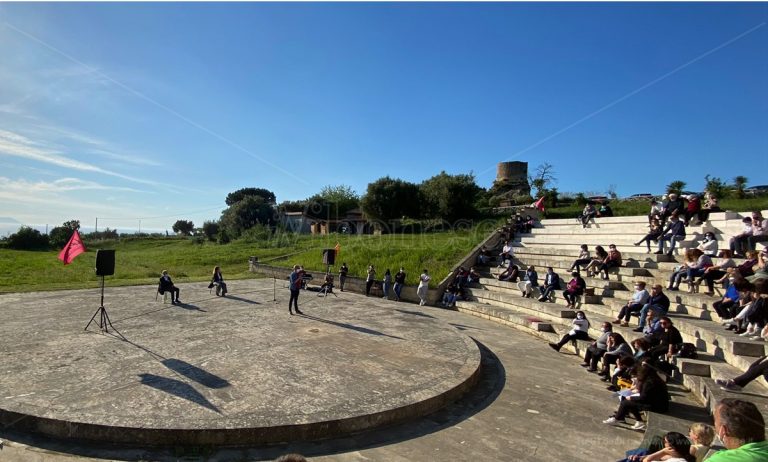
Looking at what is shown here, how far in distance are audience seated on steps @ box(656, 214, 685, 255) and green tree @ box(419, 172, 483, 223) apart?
20137 millimetres

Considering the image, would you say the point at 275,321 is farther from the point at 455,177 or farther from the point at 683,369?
the point at 455,177

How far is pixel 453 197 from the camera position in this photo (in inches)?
1368

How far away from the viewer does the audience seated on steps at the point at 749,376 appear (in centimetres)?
589

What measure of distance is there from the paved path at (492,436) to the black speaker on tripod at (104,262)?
511cm

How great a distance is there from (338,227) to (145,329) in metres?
49.9

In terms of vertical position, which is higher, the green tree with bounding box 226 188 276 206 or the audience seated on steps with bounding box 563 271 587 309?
the green tree with bounding box 226 188 276 206

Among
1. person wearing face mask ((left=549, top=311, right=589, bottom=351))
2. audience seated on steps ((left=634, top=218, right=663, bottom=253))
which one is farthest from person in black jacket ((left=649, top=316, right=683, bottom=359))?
audience seated on steps ((left=634, top=218, right=663, bottom=253))

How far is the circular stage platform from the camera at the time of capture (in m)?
5.22

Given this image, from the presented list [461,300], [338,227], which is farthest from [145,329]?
[338,227]

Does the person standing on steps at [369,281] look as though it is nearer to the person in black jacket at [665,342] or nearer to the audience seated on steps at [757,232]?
the person in black jacket at [665,342]

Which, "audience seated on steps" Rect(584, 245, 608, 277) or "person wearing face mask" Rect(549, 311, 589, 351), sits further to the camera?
"audience seated on steps" Rect(584, 245, 608, 277)

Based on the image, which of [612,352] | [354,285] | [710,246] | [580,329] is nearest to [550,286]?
[580,329]

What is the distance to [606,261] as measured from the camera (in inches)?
525

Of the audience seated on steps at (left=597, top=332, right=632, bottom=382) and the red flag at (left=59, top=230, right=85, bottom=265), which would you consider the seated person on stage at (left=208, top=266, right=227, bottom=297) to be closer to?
the red flag at (left=59, top=230, right=85, bottom=265)
